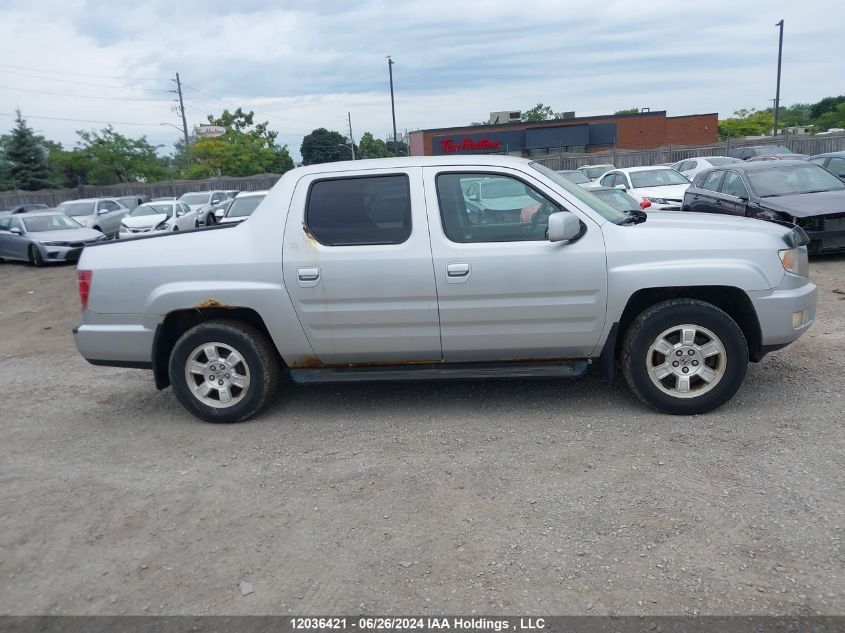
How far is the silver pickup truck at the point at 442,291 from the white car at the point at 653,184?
33.8 feet

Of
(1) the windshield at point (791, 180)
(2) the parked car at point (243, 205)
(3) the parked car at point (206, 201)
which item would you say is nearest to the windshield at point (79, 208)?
(3) the parked car at point (206, 201)

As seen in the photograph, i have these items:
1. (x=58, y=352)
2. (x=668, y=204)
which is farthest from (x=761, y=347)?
(x=668, y=204)

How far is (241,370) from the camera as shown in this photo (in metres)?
5.43

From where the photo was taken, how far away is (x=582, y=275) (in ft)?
16.3

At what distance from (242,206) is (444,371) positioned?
1249cm

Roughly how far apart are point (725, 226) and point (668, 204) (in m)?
10.3

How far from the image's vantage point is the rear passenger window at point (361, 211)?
5.16 m

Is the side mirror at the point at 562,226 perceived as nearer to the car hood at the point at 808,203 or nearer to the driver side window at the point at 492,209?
the driver side window at the point at 492,209

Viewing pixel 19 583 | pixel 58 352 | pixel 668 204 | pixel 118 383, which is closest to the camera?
pixel 19 583

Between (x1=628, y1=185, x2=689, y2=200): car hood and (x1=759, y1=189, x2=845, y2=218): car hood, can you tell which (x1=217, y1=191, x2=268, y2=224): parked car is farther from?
(x1=759, y1=189, x2=845, y2=218): car hood

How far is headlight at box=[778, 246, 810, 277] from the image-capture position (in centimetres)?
499

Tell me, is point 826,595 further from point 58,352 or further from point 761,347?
point 58,352

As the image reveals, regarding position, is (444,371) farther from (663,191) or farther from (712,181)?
(663,191)

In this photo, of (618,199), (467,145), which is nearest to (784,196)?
(618,199)
